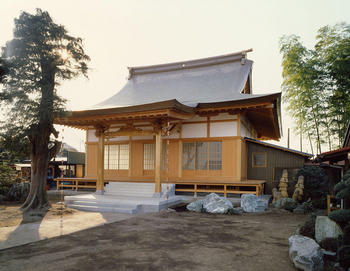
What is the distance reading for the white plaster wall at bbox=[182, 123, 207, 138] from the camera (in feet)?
43.6

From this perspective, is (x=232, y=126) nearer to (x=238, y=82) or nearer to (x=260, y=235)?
(x=238, y=82)

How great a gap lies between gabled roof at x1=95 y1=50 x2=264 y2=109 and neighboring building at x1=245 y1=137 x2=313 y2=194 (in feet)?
10.5

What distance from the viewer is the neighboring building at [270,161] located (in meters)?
13.9

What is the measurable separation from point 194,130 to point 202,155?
1252 mm

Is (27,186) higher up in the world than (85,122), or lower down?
lower down

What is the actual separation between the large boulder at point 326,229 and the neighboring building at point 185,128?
6.20 m

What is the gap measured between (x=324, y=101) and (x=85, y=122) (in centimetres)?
1497

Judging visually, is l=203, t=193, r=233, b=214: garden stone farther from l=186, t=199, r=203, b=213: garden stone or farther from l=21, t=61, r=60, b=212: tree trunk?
l=21, t=61, r=60, b=212: tree trunk

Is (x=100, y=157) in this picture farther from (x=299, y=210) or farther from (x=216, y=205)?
(x=299, y=210)

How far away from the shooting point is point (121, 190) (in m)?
12.8

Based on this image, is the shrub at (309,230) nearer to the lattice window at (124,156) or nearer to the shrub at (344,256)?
the shrub at (344,256)

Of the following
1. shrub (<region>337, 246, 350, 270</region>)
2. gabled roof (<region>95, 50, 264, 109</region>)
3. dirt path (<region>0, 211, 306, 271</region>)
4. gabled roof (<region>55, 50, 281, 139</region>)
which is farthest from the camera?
gabled roof (<region>95, 50, 264, 109</region>)

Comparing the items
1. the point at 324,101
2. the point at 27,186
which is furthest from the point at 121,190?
the point at 324,101

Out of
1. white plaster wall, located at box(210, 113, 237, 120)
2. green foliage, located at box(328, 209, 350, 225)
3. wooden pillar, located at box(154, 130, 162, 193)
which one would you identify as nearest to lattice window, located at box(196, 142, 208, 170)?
white plaster wall, located at box(210, 113, 237, 120)
